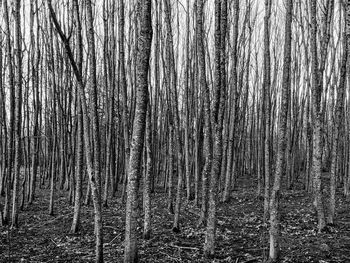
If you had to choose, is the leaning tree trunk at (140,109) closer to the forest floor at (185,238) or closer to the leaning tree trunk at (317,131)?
the forest floor at (185,238)

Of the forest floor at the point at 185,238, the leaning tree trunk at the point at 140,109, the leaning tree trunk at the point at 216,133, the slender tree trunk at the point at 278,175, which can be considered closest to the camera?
the leaning tree trunk at the point at 140,109

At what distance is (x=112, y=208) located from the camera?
10312mm

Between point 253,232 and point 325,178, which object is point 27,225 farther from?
point 325,178

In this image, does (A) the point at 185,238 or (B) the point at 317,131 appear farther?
(B) the point at 317,131

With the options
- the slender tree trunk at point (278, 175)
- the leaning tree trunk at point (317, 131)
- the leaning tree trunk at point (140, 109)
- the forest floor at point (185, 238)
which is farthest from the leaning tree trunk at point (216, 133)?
the leaning tree trunk at point (317, 131)

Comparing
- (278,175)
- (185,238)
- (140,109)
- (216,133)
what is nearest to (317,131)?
(278,175)

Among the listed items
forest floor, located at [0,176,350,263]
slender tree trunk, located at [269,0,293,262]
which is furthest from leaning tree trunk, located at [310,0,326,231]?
slender tree trunk, located at [269,0,293,262]

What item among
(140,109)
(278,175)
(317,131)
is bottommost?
(278,175)

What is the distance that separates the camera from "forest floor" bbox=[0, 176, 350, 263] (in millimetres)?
5570

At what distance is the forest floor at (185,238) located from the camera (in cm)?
557

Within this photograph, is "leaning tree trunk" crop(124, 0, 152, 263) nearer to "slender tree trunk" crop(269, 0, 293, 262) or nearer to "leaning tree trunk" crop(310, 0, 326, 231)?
"slender tree trunk" crop(269, 0, 293, 262)

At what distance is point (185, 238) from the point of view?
22.2 ft

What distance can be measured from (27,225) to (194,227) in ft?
13.1

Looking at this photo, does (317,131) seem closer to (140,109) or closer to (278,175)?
(278,175)
